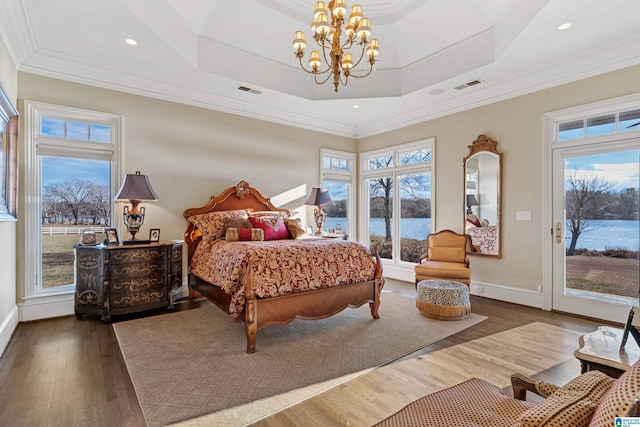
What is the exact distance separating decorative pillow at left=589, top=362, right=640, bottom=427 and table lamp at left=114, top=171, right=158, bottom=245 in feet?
13.9

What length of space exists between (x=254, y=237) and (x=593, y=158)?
428cm

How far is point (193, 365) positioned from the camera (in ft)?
8.51

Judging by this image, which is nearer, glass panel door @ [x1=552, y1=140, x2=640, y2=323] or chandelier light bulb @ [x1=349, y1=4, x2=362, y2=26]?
chandelier light bulb @ [x1=349, y1=4, x2=362, y2=26]

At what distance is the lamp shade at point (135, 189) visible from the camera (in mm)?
3844

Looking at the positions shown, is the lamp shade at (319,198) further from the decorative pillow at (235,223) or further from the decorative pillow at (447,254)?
the decorative pillow at (447,254)

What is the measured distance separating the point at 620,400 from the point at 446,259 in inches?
169

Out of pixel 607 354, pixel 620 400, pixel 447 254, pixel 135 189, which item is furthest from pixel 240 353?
pixel 447 254

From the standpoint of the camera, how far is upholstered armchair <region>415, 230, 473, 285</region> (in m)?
4.30

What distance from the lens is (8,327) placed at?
9.99 ft

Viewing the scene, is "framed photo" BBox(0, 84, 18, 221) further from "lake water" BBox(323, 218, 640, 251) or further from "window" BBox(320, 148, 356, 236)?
"lake water" BBox(323, 218, 640, 251)

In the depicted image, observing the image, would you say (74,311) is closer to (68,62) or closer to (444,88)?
(68,62)

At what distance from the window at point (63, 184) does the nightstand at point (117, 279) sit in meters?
0.49

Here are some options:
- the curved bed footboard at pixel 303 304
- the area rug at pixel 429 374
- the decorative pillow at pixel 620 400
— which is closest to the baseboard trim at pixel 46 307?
the curved bed footboard at pixel 303 304

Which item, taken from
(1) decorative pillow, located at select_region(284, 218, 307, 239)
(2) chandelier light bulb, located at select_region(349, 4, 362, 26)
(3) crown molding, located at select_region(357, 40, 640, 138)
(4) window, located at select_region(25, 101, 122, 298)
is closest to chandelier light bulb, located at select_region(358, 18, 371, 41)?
(2) chandelier light bulb, located at select_region(349, 4, 362, 26)
